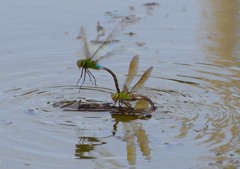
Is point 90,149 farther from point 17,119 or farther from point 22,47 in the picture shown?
point 22,47

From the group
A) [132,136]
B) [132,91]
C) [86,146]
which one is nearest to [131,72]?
[132,91]

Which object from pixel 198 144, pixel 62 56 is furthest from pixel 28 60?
pixel 198 144

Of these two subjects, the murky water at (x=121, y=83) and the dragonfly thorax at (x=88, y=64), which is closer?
the murky water at (x=121, y=83)

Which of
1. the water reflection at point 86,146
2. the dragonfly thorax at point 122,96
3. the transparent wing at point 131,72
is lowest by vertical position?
the water reflection at point 86,146

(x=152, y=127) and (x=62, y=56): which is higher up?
(x=62, y=56)

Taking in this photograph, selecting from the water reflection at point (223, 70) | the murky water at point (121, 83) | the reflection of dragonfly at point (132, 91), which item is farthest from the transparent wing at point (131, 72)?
the water reflection at point (223, 70)

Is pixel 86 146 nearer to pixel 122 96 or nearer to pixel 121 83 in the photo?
pixel 122 96

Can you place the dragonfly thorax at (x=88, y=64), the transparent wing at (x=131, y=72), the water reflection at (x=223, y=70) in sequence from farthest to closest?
the transparent wing at (x=131, y=72)
the dragonfly thorax at (x=88, y=64)
the water reflection at (x=223, y=70)

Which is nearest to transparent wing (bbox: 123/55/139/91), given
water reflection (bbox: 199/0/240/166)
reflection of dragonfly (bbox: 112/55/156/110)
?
reflection of dragonfly (bbox: 112/55/156/110)

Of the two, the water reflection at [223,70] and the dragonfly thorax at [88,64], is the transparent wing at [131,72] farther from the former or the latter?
the water reflection at [223,70]
